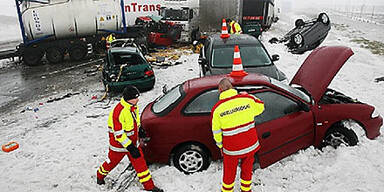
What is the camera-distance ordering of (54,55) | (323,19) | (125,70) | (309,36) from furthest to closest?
(54,55) → (323,19) → (309,36) → (125,70)

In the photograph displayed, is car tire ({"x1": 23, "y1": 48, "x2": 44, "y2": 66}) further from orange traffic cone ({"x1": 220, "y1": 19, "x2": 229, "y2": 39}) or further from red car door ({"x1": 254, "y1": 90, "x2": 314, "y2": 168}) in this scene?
red car door ({"x1": 254, "y1": 90, "x2": 314, "y2": 168})

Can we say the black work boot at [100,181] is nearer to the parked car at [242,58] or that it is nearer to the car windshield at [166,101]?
the car windshield at [166,101]

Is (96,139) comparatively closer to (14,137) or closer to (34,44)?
(14,137)

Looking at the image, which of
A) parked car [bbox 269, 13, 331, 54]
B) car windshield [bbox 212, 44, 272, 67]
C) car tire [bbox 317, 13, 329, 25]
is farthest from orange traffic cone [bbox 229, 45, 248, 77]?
car tire [bbox 317, 13, 329, 25]

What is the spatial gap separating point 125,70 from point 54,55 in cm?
831

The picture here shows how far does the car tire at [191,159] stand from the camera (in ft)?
14.2

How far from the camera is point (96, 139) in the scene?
19.6 ft

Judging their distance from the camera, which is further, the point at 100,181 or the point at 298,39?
the point at 298,39

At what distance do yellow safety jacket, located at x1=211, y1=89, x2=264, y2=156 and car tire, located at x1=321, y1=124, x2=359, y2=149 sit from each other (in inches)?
72.2

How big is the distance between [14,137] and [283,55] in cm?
1102

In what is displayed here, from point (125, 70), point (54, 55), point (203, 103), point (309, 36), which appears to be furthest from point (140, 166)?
point (54, 55)

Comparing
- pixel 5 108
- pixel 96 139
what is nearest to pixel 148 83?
pixel 96 139

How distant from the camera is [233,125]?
11.3 feet

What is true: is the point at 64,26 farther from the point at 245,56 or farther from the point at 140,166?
→ the point at 140,166
